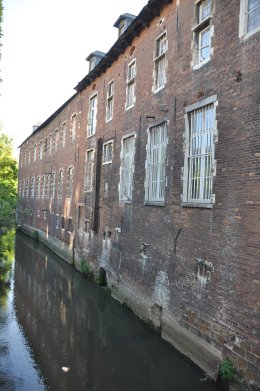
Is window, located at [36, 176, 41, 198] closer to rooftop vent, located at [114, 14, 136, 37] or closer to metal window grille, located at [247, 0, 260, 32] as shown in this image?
rooftop vent, located at [114, 14, 136, 37]

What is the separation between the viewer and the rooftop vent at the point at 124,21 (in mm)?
15781

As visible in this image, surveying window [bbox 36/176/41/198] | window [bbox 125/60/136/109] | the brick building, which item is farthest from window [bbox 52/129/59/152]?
window [bbox 125/60/136/109]

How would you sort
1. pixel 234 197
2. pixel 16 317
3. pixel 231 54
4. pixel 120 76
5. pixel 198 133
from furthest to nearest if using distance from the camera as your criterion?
1. pixel 120 76
2. pixel 16 317
3. pixel 198 133
4. pixel 231 54
5. pixel 234 197

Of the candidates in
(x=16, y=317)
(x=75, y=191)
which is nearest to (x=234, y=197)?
(x=16, y=317)

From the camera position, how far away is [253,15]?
7.44 m

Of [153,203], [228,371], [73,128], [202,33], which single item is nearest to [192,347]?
[228,371]

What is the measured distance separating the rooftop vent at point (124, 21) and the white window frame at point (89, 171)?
5370mm

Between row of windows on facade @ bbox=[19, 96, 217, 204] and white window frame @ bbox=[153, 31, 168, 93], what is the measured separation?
1246 millimetres

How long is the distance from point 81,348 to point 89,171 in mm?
10198

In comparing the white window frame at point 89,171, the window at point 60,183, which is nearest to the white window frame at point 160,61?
the white window frame at point 89,171

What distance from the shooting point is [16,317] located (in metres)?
11.4

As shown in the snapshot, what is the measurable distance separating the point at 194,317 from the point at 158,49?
7.80 metres

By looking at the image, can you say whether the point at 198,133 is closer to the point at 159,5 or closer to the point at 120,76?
the point at 159,5

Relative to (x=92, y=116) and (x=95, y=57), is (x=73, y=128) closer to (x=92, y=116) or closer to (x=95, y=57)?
(x=92, y=116)
